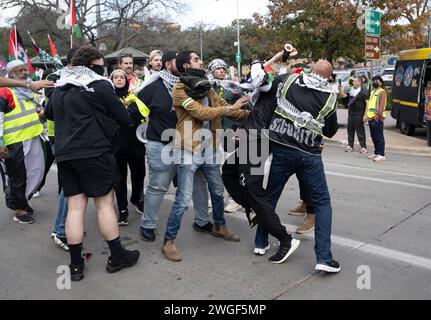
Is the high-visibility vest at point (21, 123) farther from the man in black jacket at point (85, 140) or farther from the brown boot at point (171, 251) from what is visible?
the brown boot at point (171, 251)

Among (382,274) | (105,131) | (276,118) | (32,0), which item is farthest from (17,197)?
(32,0)

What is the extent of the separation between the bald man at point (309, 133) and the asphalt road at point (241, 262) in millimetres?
325

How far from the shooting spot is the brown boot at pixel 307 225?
487 cm

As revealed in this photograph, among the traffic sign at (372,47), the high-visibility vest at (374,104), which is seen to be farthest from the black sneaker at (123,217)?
the traffic sign at (372,47)

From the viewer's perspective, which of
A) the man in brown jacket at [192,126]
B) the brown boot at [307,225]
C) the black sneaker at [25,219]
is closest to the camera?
the man in brown jacket at [192,126]

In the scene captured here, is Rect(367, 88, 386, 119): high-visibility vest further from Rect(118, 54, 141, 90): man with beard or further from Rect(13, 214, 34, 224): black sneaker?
Rect(13, 214, 34, 224): black sneaker

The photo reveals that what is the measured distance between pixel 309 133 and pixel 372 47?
378 inches

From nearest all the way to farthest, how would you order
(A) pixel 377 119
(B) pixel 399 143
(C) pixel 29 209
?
(C) pixel 29 209, (A) pixel 377 119, (B) pixel 399 143

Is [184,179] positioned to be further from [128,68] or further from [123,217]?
[128,68]

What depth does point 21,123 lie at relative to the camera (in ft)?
17.4

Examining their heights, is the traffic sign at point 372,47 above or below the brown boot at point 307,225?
above

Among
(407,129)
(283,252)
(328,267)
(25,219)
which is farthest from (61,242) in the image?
(407,129)

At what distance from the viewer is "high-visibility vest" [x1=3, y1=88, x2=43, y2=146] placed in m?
5.21

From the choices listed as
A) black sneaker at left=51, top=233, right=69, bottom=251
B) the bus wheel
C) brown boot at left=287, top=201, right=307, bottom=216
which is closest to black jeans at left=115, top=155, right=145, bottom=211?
black sneaker at left=51, top=233, right=69, bottom=251
